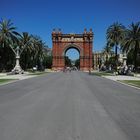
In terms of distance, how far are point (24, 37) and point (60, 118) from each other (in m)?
86.7

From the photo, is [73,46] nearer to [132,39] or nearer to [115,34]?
[115,34]

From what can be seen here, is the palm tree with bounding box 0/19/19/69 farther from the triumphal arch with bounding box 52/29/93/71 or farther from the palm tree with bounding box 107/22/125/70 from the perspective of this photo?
the triumphal arch with bounding box 52/29/93/71

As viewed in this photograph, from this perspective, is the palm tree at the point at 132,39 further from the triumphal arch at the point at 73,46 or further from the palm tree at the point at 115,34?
the triumphal arch at the point at 73,46

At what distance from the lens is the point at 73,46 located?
134875 millimetres

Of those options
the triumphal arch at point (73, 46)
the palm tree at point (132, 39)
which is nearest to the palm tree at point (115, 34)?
the palm tree at point (132, 39)

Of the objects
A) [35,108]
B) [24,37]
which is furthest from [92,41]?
[35,108]

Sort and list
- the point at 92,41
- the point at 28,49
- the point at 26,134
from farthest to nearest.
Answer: the point at 92,41 < the point at 28,49 < the point at 26,134

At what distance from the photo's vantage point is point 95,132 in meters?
7.95

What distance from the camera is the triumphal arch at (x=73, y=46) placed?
5271 inches

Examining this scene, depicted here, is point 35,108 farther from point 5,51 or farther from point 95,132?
point 5,51

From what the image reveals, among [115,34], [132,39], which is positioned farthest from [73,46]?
[132,39]

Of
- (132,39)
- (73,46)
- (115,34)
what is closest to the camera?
(132,39)

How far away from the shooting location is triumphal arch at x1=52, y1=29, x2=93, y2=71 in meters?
134

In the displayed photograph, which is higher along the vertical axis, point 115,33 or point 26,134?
point 115,33
